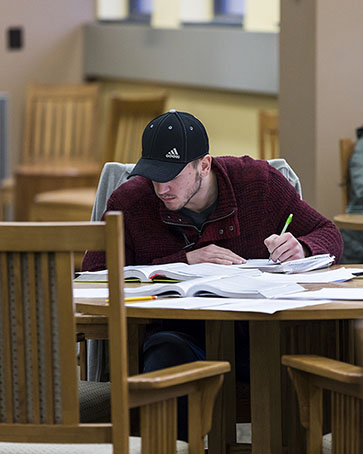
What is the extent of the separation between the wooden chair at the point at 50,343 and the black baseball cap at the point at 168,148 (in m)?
0.79

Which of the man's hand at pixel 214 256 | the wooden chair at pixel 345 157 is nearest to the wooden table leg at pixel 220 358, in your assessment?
the man's hand at pixel 214 256

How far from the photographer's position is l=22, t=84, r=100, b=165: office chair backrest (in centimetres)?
688

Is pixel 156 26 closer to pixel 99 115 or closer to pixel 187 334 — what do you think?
pixel 99 115

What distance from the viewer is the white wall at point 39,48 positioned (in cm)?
723

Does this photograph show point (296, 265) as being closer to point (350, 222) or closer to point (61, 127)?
point (350, 222)

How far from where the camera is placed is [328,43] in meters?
4.36

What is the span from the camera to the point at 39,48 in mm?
7418

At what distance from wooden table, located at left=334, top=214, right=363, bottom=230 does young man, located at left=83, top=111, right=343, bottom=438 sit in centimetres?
106

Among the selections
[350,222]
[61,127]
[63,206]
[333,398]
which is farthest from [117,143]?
[333,398]

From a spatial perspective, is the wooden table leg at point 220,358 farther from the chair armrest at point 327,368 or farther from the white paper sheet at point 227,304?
the chair armrest at point 327,368

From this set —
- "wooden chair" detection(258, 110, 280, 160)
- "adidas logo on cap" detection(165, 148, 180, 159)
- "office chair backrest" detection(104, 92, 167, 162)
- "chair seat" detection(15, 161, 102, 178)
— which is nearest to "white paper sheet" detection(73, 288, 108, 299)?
"adidas logo on cap" detection(165, 148, 180, 159)

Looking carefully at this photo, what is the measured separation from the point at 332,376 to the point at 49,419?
0.50 metres

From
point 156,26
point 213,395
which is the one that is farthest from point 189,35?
point 213,395

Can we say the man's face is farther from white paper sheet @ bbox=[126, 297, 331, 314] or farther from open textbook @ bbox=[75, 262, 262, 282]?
white paper sheet @ bbox=[126, 297, 331, 314]
